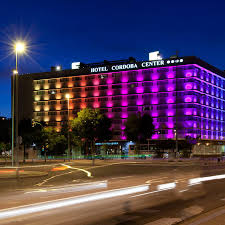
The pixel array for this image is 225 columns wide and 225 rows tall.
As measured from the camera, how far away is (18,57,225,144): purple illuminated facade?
9775cm

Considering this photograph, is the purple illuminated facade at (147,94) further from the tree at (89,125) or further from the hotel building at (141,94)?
the tree at (89,125)

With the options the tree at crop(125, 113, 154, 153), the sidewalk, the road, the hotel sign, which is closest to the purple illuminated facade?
the hotel sign

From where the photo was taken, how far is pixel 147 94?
103000mm

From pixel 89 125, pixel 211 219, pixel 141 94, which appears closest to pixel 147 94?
pixel 141 94

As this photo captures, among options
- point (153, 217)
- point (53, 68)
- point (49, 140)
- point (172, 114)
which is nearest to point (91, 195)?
point (153, 217)

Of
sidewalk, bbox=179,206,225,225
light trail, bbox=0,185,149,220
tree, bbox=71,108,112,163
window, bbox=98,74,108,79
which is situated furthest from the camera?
window, bbox=98,74,108,79

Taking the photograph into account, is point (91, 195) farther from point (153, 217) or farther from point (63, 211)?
point (153, 217)

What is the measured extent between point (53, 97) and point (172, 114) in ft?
130

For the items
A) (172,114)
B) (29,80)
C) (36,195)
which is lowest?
(36,195)

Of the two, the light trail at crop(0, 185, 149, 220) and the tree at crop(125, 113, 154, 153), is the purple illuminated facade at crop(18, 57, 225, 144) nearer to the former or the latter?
the tree at crop(125, 113, 154, 153)

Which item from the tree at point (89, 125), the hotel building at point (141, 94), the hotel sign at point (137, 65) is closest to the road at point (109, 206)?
the tree at point (89, 125)

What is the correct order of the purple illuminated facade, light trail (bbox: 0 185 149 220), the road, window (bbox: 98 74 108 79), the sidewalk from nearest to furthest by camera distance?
the sidewalk
the road
light trail (bbox: 0 185 149 220)
the purple illuminated facade
window (bbox: 98 74 108 79)

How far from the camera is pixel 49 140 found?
7300 centimetres

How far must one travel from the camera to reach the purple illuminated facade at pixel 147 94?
321 ft
